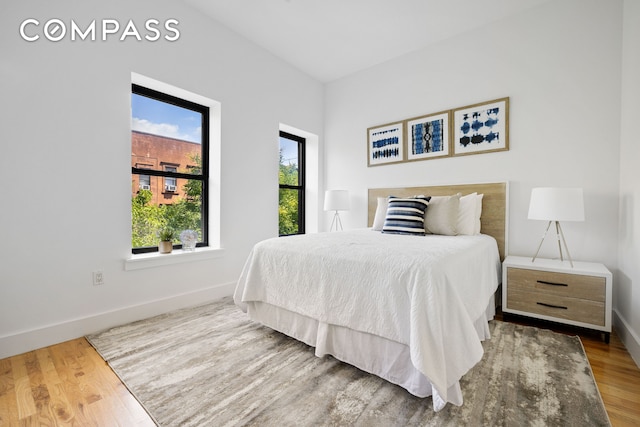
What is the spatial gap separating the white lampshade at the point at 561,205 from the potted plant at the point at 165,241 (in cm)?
321

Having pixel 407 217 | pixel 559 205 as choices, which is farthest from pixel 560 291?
pixel 407 217

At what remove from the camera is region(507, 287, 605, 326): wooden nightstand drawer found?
2014 mm

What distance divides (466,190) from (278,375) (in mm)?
2584

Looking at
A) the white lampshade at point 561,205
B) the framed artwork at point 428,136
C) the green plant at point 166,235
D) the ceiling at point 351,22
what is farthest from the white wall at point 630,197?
the green plant at point 166,235

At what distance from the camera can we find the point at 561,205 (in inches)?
84.8

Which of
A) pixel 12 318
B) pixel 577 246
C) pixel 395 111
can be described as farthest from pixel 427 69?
pixel 12 318

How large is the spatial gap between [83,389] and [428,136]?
3639 millimetres

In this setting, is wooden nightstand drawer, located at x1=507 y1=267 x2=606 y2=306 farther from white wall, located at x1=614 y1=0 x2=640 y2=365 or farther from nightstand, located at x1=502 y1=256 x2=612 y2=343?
white wall, located at x1=614 y1=0 x2=640 y2=365

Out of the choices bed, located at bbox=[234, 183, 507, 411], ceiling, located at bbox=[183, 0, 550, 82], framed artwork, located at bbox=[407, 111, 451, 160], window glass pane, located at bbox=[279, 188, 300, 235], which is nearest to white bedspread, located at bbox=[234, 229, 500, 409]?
bed, located at bbox=[234, 183, 507, 411]

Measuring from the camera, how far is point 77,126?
2.08 metres

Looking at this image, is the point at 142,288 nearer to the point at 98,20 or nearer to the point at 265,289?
the point at 265,289

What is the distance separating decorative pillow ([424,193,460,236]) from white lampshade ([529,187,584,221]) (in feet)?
2.03

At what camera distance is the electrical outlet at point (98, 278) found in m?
2.17

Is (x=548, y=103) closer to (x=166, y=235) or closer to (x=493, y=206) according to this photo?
(x=493, y=206)
